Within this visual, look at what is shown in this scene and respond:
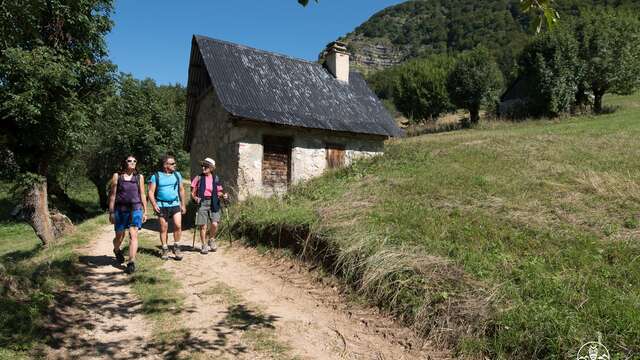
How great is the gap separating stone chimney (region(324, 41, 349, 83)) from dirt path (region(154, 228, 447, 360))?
33.5ft

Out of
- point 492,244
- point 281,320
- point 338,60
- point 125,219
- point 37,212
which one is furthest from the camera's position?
point 338,60

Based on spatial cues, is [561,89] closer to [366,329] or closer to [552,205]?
[552,205]

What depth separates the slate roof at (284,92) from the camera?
36.0 feet

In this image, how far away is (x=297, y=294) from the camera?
5.21 meters

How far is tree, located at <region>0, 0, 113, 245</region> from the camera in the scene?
878cm

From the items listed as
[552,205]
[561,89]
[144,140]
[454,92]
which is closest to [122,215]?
[552,205]

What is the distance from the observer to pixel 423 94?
113 feet

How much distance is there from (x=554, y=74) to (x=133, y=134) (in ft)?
84.7

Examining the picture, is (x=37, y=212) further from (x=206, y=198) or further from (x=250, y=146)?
(x=206, y=198)

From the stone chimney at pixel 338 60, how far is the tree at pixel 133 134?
11178 millimetres

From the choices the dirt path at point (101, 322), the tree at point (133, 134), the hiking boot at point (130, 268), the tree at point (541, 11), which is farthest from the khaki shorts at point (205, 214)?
the tree at point (133, 134)

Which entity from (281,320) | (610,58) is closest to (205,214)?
(281,320)

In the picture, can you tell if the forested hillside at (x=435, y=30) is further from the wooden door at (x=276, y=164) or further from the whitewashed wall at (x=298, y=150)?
the wooden door at (x=276, y=164)

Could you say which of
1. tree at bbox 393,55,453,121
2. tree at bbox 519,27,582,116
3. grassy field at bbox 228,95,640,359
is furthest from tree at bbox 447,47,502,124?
grassy field at bbox 228,95,640,359
